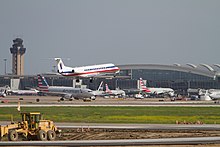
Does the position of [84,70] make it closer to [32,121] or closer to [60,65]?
[60,65]

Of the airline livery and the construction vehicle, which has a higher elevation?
the airline livery

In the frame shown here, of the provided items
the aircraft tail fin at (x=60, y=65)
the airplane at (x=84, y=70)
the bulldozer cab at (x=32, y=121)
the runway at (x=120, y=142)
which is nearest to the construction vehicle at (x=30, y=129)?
the bulldozer cab at (x=32, y=121)

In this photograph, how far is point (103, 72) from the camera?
14800cm

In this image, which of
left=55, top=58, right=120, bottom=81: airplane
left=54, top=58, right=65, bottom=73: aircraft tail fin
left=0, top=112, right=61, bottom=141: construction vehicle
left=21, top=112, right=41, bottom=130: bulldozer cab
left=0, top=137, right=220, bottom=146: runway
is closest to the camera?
left=0, top=137, right=220, bottom=146: runway

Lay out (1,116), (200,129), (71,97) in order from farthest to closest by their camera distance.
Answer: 1. (71,97)
2. (1,116)
3. (200,129)

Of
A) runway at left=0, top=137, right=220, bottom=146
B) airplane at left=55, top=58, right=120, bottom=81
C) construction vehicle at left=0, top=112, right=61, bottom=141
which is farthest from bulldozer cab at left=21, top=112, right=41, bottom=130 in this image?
airplane at left=55, top=58, right=120, bottom=81

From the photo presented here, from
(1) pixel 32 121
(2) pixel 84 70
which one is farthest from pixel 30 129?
(2) pixel 84 70

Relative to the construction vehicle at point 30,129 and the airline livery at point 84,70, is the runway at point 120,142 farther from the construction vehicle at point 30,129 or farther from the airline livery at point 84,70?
the airline livery at point 84,70

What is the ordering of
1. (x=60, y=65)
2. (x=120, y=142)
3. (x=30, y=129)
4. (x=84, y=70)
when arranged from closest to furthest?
(x=120, y=142)
(x=30, y=129)
(x=84, y=70)
(x=60, y=65)

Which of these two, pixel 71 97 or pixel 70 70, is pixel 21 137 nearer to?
pixel 70 70

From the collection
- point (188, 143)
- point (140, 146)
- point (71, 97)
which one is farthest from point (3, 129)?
point (71, 97)

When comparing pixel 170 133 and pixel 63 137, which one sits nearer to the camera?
pixel 63 137

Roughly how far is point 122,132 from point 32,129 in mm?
10782

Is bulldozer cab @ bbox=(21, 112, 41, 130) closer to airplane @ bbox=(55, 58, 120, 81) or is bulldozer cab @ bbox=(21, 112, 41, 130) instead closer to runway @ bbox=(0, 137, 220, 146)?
runway @ bbox=(0, 137, 220, 146)
